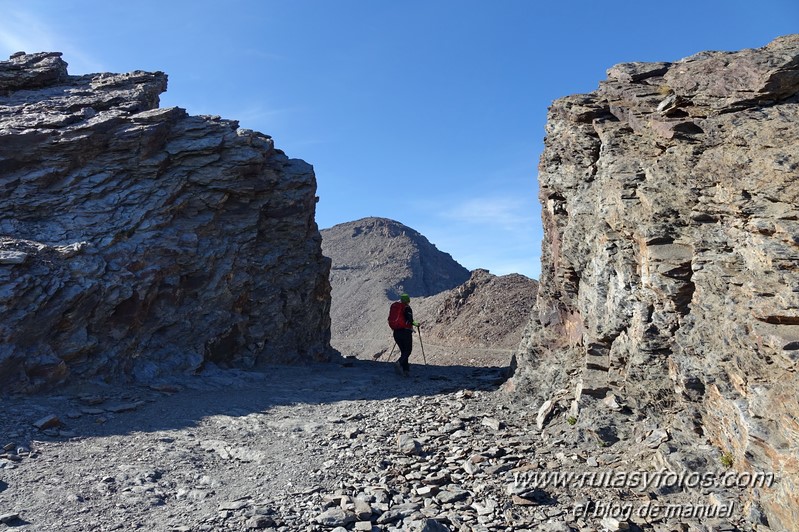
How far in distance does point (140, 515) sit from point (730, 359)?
302 inches

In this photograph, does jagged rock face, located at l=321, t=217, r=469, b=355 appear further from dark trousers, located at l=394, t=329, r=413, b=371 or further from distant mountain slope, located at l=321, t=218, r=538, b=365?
dark trousers, located at l=394, t=329, r=413, b=371

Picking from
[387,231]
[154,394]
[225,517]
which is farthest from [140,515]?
[387,231]

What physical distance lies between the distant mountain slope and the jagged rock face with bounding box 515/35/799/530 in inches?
704

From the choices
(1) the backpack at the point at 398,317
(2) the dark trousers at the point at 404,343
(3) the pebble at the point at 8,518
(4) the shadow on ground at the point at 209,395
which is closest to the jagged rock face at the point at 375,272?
(1) the backpack at the point at 398,317

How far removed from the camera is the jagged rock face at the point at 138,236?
1432cm

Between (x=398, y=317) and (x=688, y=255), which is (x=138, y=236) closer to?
(x=398, y=317)

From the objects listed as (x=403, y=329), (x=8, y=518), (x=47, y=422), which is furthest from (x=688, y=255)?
(x=47, y=422)

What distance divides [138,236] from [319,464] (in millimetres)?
10612

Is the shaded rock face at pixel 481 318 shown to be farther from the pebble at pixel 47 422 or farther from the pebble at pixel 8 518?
the pebble at pixel 8 518

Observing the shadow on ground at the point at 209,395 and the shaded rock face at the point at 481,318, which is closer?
the shadow on ground at the point at 209,395

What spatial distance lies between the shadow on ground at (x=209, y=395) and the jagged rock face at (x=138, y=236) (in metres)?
0.96

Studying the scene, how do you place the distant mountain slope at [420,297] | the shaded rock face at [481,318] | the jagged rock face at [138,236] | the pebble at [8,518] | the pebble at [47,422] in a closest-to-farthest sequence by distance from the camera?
1. the pebble at [8,518]
2. the pebble at [47,422]
3. the jagged rock face at [138,236]
4. the shaded rock face at [481,318]
5. the distant mountain slope at [420,297]

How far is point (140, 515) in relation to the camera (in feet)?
24.2

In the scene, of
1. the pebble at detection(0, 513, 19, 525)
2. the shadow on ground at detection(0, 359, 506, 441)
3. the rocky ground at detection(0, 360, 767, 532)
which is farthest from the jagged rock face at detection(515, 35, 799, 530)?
the pebble at detection(0, 513, 19, 525)
